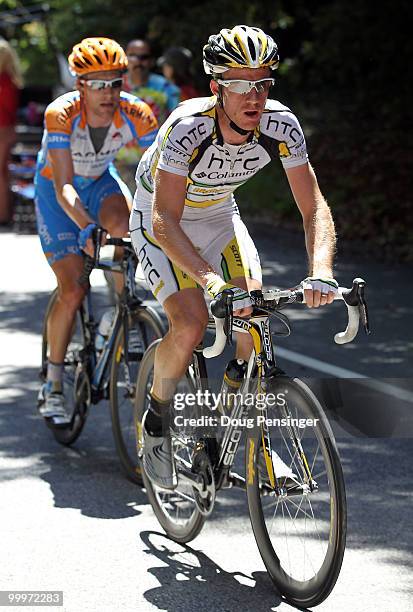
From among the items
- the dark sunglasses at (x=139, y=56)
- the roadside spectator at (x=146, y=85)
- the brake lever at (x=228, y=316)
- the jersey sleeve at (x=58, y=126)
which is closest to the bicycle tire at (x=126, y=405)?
the jersey sleeve at (x=58, y=126)

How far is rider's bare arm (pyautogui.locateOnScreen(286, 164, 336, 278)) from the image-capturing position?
4.99m

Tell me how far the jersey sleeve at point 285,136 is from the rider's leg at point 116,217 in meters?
1.92

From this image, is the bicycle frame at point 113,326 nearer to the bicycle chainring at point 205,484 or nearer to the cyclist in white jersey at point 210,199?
the cyclist in white jersey at point 210,199

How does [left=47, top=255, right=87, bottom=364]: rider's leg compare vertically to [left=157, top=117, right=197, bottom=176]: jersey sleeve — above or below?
below

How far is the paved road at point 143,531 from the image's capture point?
4.96 metres

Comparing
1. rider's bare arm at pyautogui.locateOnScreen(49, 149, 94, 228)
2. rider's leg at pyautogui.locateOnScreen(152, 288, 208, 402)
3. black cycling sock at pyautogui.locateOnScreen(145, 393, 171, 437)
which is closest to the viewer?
rider's leg at pyautogui.locateOnScreen(152, 288, 208, 402)

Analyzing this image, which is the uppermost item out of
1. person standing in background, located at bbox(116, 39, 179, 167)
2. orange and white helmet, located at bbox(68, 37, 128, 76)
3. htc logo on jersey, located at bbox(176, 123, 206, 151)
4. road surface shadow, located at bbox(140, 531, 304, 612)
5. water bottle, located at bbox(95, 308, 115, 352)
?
person standing in background, located at bbox(116, 39, 179, 167)

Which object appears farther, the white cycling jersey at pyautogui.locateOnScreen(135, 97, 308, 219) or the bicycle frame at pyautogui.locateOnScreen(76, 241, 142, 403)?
the bicycle frame at pyautogui.locateOnScreen(76, 241, 142, 403)

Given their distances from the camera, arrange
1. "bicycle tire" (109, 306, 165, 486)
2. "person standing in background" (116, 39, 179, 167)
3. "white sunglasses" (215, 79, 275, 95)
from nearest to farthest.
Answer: "white sunglasses" (215, 79, 275, 95)
"bicycle tire" (109, 306, 165, 486)
"person standing in background" (116, 39, 179, 167)

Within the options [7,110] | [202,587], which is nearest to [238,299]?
[202,587]

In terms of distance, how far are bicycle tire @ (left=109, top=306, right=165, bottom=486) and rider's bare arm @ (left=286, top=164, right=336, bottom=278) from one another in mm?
1410

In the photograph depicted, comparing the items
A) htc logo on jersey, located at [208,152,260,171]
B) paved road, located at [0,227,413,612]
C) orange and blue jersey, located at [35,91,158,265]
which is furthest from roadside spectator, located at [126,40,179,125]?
htc logo on jersey, located at [208,152,260,171]

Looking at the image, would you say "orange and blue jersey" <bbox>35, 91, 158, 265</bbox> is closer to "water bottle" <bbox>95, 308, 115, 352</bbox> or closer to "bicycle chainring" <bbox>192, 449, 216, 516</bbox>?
"water bottle" <bbox>95, 308, 115, 352</bbox>

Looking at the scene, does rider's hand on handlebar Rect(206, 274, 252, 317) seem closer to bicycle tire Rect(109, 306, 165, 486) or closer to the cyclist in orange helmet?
bicycle tire Rect(109, 306, 165, 486)
